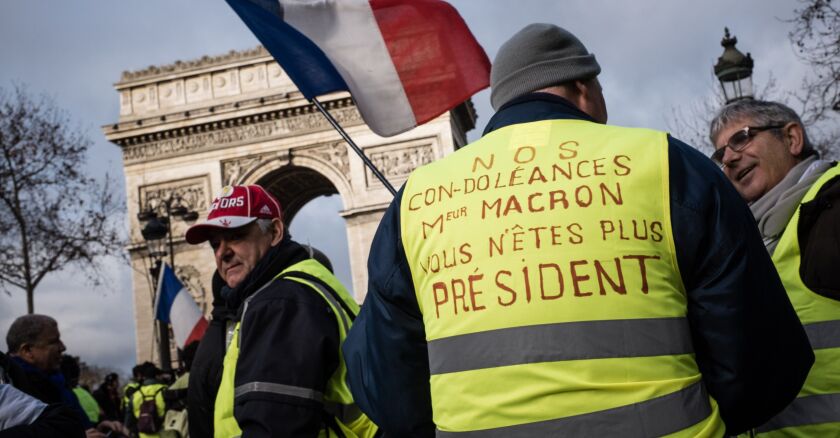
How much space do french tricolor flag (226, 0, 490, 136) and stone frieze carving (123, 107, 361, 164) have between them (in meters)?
22.4

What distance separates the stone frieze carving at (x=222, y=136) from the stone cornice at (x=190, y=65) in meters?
2.13

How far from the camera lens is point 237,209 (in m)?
3.21

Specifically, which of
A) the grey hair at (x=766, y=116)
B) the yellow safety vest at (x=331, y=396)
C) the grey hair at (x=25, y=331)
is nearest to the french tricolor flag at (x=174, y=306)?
the grey hair at (x=25, y=331)

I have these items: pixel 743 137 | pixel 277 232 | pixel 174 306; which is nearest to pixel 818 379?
pixel 743 137

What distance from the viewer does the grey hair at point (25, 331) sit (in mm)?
4543

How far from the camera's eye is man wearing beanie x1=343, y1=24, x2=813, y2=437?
1688 millimetres

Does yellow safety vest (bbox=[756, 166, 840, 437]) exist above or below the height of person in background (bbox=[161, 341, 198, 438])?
above

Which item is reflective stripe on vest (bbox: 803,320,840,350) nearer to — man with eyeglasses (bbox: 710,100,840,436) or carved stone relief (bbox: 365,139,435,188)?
man with eyeglasses (bbox: 710,100,840,436)

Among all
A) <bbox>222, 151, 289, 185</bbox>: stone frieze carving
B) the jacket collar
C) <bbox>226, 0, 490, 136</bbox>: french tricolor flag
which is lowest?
the jacket collar

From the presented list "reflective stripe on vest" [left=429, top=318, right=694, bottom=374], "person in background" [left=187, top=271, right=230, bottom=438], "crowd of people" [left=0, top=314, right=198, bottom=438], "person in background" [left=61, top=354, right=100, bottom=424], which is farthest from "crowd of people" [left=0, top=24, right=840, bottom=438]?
"person in background" [left=61, top=354, right=100, bottom=424]

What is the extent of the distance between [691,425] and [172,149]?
27.3 m

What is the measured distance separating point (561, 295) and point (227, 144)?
26.5 m

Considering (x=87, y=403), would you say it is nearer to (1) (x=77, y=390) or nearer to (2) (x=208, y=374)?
(1) (x=77, y=390)

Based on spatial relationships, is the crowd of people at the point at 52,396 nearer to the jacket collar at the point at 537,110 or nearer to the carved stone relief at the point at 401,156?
the jacket collar at the point at 537,110
